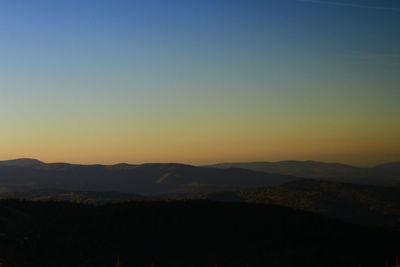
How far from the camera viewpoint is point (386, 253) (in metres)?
56.2

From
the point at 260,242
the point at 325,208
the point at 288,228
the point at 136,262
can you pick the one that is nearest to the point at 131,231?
the point at 136,262

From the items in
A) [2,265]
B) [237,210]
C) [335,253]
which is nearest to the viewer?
[2,265]

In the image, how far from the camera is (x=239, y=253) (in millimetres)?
55750

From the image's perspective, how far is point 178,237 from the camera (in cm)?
5975

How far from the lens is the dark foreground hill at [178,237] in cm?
4617

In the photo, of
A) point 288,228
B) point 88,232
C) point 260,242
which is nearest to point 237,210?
point 288,228

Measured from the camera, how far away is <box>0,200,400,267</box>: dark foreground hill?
4617 cm

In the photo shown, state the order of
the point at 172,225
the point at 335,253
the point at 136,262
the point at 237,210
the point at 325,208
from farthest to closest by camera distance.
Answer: the point at 325,208
the point at 237,210
the point at 172,225
the point at 335,253
the point at 136,262

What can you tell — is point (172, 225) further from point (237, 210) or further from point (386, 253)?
point (386, 253)

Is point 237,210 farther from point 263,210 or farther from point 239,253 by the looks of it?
point 239,253

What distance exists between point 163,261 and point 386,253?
1045 inches

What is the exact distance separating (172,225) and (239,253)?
11.7 metres

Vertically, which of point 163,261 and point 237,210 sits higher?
point 237,210

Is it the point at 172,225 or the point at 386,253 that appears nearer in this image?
the point at 386,253
